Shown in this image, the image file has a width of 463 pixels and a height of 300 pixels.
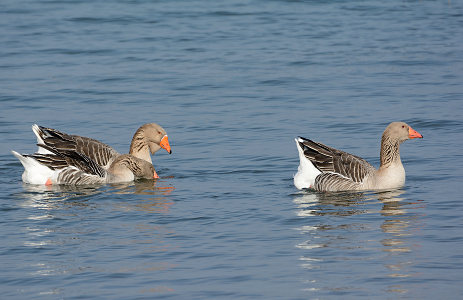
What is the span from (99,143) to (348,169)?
15.2ft

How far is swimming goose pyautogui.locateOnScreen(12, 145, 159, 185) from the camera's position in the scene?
15.0 meters

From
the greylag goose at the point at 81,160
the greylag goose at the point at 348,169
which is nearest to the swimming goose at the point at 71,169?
the greylag goose at the point at 81,160

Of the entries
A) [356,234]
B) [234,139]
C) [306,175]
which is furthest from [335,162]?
[234,139]

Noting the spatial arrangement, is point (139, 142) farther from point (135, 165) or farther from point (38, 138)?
point (38, 138)

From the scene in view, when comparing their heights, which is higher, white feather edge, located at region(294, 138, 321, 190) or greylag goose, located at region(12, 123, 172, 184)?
greylag goose, located at region(12, 123, 172, 184)

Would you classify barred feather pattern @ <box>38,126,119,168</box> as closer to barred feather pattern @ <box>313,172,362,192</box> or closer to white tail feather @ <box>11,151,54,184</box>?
white tail feather @ <box>11,151,54,184</box>

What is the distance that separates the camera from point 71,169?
1526 centimetres

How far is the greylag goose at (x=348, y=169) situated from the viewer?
47.4 feet

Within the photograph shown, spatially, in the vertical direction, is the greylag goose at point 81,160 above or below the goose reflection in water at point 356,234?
above

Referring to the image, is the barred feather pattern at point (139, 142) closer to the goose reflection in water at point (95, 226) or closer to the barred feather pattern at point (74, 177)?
the goose reflection in water at point (95, 226)

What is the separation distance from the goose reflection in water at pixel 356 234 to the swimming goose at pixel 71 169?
11.0 feet

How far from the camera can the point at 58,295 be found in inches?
374

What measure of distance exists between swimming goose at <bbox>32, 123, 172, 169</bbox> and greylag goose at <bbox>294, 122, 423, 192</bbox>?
2789mm

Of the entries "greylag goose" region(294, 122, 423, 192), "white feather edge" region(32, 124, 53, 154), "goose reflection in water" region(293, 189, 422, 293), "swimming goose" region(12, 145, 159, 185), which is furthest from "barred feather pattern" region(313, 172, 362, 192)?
"white feather edge" region(32, 124, 53, 154)
